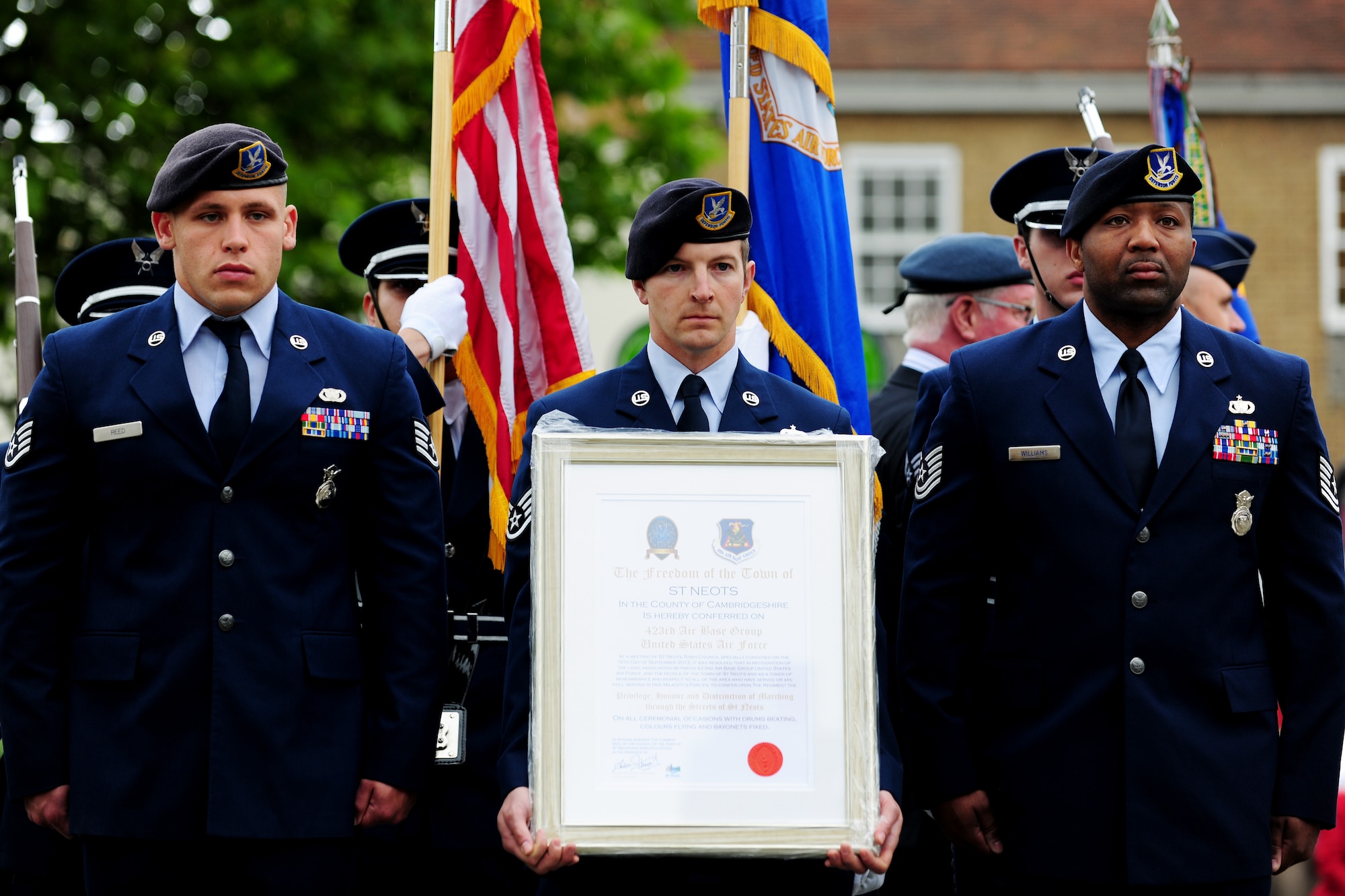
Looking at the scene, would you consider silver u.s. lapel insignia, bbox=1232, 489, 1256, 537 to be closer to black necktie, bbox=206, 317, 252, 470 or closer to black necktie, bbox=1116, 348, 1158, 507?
black necktie, bbox=1116, 348, 1158, 507

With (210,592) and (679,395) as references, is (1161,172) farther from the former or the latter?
(210,592)

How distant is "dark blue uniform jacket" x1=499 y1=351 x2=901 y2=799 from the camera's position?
11.7 ft

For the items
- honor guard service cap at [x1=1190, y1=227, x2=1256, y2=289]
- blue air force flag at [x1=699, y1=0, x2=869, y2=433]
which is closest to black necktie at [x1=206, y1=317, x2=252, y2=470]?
blue air force flag at [x1=699, y1=0, x2=869, y2=433]

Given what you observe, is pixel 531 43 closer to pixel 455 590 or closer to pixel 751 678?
pixel 455 590

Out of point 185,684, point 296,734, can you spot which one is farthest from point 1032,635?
point 185,684

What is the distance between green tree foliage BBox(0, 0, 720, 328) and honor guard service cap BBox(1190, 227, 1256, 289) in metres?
7.17

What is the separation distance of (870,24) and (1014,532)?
18672 millimetres

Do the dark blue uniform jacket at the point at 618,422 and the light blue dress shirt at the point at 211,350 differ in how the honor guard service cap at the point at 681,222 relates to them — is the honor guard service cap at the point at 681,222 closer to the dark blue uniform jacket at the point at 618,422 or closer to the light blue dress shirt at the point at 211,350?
the dark blue uniform jacket at the point at 618,422

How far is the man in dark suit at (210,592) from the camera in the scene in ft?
12.0

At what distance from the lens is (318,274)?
12070mm

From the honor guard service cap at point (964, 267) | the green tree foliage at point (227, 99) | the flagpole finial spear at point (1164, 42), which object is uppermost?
the green tree foliage at point (227, 99)

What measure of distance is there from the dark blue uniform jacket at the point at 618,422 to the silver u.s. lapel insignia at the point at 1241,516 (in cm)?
87

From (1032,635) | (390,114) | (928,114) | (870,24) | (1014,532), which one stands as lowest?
(1032,635)

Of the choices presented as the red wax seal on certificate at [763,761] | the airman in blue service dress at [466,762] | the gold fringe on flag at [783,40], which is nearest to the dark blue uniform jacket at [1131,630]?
the red wax seal on certificate at [763,761]
